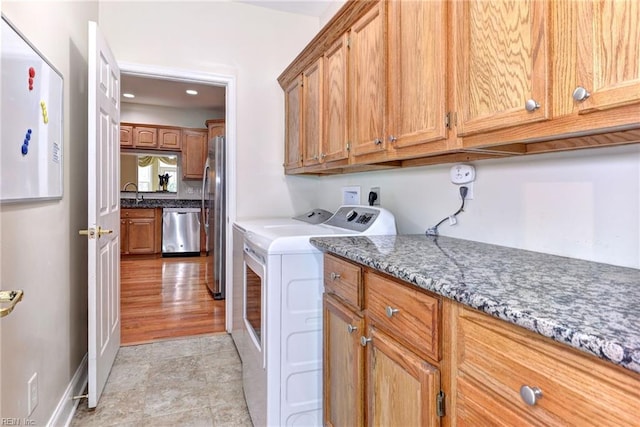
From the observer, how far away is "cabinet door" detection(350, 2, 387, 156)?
1.54 metres

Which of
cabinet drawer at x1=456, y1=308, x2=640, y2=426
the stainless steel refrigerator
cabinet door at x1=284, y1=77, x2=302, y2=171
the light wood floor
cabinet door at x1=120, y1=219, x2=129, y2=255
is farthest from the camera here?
cabinet door at x1=120, y1=219, x2=129, y2=255

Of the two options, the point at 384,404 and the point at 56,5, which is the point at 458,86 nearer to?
the point at 384,404

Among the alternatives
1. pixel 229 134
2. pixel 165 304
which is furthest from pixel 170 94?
pixel 165 304

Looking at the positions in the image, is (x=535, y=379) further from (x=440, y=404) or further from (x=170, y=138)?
(x=170, y=138)

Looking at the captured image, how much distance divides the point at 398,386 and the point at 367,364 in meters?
0.19

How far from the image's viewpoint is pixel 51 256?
1.61 metres

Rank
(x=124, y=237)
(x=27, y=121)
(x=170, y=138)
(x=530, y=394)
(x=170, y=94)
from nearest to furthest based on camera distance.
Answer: (x=530, y=394), (x=27, y=121), (x=170, y=94), (x=124, y=237), (x=170, y=138)

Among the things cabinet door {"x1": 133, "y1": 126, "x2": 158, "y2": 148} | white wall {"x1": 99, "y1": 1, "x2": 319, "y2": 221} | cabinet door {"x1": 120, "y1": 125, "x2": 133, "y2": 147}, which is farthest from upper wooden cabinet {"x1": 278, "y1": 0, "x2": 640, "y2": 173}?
cabinet door {"x1": 120, "y1": 125, "x2": 133, "y2": 147}

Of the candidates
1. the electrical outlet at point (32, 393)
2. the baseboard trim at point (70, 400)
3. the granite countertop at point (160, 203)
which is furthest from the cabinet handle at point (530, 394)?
the granite countertop at point (160, 203)

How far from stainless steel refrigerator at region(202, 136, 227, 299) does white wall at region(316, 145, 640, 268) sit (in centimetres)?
249

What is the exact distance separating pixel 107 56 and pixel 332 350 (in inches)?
80.4

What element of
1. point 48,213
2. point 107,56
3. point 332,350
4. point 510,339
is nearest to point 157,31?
point 107,56

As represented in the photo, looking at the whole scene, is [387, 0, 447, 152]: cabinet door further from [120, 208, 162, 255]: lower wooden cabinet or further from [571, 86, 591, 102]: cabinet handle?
[120, 208, 162, 255]: lower wooden cabinet

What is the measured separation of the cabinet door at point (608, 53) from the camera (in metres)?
0.69
